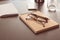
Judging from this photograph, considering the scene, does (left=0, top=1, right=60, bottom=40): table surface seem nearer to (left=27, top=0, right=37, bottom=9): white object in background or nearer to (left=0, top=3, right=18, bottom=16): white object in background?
(left=0, top=3, right=18, bottom=16): white object in background

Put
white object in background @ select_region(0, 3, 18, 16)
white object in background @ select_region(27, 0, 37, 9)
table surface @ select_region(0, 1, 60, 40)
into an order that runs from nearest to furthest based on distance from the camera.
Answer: table surface @ select_region(0, 1, 60, 40) < white object in background @ select_region(0, 3, 18, 16) < white object in background @ select_region(27, 0, 37, 9)

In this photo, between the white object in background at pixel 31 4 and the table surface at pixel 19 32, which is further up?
the white object in background at pixel 31 4

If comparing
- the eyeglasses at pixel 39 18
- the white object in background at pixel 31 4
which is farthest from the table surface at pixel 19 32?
the white object in background at pixel 31 4

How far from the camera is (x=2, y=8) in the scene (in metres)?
1.17

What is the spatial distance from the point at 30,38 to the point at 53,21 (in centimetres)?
22

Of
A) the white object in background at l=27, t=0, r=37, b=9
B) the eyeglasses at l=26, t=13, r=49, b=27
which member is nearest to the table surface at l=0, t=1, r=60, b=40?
the eyeglasses at l=26, t=13, r=49, b=27

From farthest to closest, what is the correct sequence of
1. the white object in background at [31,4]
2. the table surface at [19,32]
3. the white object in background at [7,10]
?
the white object in background at [31,4] < the white object in background at [7,10] < the table surface at [19,32]

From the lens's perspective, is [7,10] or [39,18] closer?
[39,18]

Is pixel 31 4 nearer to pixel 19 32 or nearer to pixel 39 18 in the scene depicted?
pixel 39 18

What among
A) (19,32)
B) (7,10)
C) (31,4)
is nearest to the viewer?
(19,32)

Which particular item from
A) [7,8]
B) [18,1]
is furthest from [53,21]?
[18,1]

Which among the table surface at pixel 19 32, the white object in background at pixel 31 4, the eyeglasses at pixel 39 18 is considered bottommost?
the table surface at pixel 19 32

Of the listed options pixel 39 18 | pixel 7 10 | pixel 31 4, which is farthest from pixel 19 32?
pixel 31 4

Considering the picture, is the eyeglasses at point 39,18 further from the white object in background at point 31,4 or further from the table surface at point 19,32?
the white object in background at point 31,4
